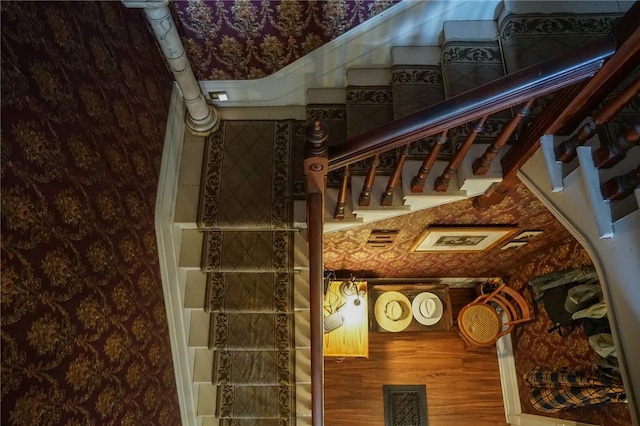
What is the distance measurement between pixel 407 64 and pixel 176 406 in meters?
2.26

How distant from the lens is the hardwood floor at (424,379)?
11.3 ft

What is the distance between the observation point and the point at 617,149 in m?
1.39

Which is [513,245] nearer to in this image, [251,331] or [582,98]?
[582,98]

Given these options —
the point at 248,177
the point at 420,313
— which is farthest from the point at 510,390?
the point at 248,177

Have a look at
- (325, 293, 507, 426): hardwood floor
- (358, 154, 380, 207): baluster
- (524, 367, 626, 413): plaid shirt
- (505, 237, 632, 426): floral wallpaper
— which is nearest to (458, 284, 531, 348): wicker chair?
(505, 237, 632, 426): floral wallpaper

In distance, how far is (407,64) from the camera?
238 centimetres

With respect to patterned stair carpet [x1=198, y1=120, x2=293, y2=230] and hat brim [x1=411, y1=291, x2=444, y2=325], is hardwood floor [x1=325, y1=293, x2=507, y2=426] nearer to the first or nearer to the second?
hat brim [x1=411, y1=291, x2=444, y2=325]

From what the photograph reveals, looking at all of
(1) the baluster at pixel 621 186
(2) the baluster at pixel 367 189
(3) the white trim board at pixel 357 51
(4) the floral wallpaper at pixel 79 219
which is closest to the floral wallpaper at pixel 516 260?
(2) the baluster at pixel 367 189

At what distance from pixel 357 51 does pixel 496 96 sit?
127cm

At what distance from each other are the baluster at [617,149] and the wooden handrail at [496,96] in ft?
0.73

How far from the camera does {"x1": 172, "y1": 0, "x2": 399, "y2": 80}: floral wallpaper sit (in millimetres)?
2104

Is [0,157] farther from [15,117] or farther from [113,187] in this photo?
[113,187]

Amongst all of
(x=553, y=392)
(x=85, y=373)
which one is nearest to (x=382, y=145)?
(x=85, y=373)

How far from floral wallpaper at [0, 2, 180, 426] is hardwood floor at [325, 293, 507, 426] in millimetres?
1850
